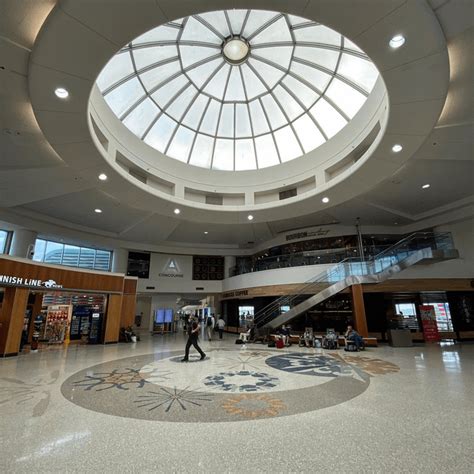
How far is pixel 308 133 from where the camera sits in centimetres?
1547

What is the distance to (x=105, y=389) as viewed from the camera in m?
5.93

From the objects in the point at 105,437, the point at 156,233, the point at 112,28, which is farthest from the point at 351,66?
the point at 156,233

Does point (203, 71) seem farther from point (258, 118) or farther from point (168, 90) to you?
point (258, 118)

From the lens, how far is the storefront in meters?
10.8

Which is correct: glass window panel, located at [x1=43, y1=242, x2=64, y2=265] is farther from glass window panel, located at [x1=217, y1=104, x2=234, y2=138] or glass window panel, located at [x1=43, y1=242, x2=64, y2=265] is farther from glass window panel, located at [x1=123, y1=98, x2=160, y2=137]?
glass window panel, located at [x1=217, y1=104, x2=234, y2=138]

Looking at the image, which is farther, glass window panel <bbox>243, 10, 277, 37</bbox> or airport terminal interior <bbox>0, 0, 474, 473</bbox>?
glass window panel <bbox>243, 10, 277, 37</bbox>

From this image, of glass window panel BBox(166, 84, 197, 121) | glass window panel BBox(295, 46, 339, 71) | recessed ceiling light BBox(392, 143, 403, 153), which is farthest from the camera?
glass window panel BBox(166, 84, 197, 121)

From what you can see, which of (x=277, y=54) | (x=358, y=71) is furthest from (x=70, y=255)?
(x=358, y=71)

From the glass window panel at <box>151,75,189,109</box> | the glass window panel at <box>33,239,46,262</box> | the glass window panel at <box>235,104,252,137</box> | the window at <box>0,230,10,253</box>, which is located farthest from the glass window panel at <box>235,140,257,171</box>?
the window at <box>0,230,10,253</box>

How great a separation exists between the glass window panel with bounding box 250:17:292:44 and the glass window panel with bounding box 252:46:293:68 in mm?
509

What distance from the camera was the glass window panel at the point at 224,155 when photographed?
1733 centimetres

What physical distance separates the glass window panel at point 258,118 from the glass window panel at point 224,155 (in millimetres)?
1848

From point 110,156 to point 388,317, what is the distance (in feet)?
62.5

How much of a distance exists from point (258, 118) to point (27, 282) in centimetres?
1467
